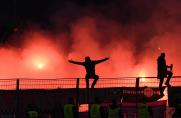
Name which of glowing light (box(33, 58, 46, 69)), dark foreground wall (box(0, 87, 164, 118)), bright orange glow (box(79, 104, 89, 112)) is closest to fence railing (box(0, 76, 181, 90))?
dark foreground wall (box(0, 87, 164, 118))

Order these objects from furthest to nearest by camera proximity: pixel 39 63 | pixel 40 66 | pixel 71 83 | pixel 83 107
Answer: pixel 39 63 → pixel 40 66 → pixel 71 83 → pixel 83 107

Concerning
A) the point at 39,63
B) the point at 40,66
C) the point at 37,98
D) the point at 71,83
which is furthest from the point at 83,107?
the point at 39,63

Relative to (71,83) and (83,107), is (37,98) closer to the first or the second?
(71,83)

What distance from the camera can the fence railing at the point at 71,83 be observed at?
83.4ft

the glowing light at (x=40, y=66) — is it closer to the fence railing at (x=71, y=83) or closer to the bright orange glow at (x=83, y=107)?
the fence railing at (x=71, y=83)

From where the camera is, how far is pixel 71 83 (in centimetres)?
2661

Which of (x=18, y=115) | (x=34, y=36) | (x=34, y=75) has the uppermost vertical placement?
(x=34, y=36)

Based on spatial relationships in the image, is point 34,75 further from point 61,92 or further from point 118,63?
point 61,92

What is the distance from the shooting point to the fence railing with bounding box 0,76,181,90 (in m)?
25.4

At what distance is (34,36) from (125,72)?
23.6 ft

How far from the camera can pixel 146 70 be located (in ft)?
162

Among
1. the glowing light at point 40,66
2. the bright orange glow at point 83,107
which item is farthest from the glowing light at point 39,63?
the bright orange glow at point 83,107

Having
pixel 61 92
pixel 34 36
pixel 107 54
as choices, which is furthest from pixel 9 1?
pixel 61 92

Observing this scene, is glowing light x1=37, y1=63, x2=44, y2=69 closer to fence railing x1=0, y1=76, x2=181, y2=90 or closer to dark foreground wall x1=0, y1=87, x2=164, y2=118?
fence railing x1=0, y1=76, x2=181, y2=90
